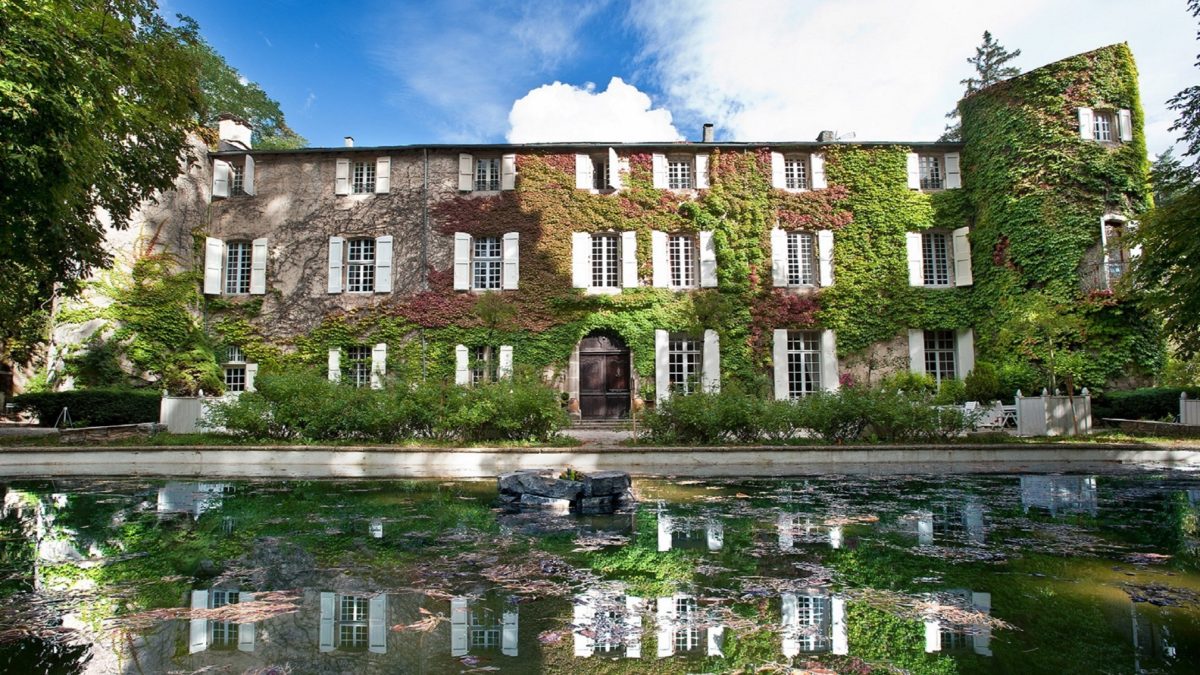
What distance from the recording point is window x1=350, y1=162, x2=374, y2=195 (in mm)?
19016

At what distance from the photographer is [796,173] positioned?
741 inches

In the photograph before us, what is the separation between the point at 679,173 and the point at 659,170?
2.21ft

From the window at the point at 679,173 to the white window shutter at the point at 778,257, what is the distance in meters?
2.92

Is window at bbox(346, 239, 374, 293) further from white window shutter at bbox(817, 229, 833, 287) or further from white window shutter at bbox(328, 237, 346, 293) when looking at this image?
white window shutter at bbox(817, 229, 833, 287)

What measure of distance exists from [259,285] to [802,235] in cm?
1595

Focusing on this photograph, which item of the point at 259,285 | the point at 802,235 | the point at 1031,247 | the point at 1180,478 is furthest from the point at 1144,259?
the point at 259,285

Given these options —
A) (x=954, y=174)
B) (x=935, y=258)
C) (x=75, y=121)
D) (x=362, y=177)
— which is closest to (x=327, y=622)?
(x=75, y=121)

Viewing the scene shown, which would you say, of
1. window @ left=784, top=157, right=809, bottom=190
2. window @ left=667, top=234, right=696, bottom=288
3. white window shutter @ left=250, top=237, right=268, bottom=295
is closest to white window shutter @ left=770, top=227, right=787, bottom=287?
window @ left=784, top=157, right=809, bottom=190

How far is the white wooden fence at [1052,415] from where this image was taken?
1346 cm

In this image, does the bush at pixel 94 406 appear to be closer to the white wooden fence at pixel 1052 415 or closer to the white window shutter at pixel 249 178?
the white window shutter at pixel 249 178

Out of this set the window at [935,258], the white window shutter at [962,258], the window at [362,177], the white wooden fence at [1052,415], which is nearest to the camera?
the white wooden fence at [1052,415]

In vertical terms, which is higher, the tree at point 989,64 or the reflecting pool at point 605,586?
the tree at point 989,64

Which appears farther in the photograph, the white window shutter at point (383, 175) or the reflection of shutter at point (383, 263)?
the white window shutter at point (383, 175)

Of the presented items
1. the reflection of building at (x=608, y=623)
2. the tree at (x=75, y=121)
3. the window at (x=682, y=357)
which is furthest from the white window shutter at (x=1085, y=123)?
the tree at (x=75, y=121)
